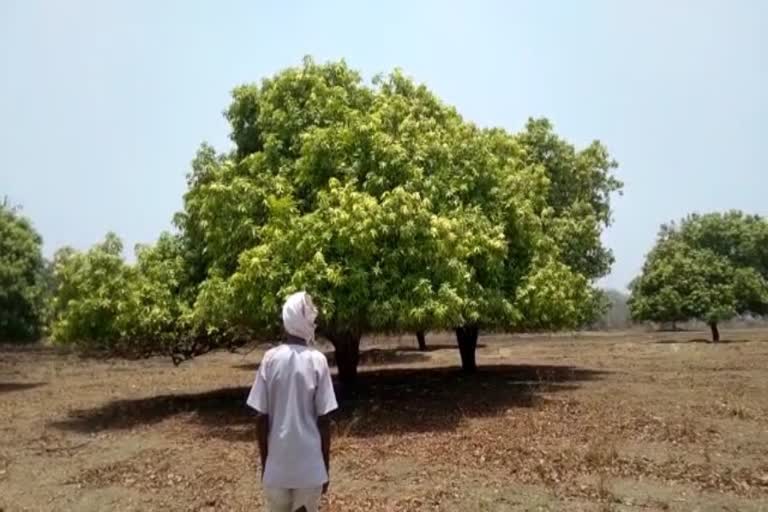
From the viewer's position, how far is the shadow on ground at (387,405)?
14.4 metres

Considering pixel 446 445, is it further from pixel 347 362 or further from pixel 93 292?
pixel 93 292

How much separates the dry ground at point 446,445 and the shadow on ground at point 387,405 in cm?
6

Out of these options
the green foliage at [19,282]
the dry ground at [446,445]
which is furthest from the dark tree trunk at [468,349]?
the green foliage at [19,282]

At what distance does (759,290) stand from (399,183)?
31.0 metres

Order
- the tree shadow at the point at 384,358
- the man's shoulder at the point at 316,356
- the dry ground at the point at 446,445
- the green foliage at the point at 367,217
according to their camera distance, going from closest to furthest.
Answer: the man's shoulder at the point at 316,356, the dry ground at the point at 446,445, the green foliage at the point at 367,217, the tree shadow at the point at 384,358

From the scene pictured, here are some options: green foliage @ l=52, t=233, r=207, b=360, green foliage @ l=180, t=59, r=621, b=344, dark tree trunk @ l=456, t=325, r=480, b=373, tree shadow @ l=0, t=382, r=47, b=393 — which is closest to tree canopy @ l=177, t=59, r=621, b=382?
green foliage @ l=180, t=59, r=621, b=344

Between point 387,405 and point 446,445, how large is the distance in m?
4.45

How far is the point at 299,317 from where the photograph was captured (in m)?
5.24

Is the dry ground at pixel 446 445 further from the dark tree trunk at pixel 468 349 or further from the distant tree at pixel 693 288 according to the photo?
the distant tree at pixel 693 288

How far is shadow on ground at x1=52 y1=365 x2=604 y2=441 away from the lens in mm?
14359

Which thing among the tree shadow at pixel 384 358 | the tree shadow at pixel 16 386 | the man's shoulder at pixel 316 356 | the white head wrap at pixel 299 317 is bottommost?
the tree shadow at pixel 16 386

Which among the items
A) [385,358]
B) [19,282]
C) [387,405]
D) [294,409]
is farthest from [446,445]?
[385,358]

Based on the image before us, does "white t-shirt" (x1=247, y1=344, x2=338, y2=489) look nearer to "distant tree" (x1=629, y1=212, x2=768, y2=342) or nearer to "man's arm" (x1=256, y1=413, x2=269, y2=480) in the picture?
"man's arm" (x1=256, y1=413, x2=269, y2=480)

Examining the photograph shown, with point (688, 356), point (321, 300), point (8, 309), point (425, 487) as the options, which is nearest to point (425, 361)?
point (688, 356)
